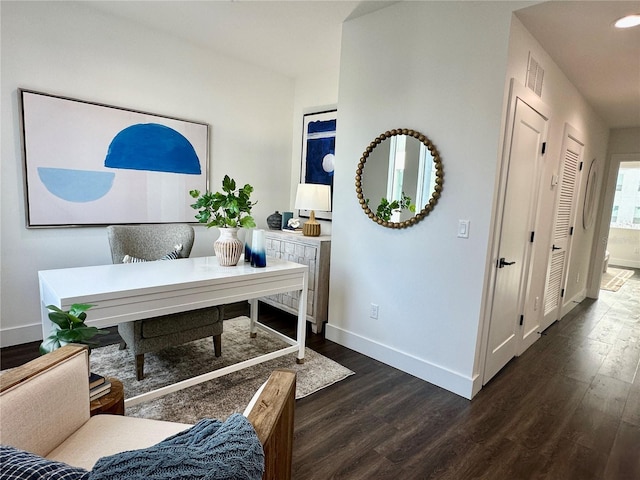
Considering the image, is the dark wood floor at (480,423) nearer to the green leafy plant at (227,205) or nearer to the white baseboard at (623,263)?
the green leafy plant at (227,205)

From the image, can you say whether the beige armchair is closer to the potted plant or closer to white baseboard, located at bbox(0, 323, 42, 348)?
the potted plant

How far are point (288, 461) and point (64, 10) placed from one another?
11.5ft

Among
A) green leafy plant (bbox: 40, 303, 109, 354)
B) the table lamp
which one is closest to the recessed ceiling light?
the table lamp

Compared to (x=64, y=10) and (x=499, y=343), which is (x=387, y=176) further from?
(x=64, y=10)

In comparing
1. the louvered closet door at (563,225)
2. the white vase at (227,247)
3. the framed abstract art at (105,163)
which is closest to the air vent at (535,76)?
the louvered closet door at (563,225)

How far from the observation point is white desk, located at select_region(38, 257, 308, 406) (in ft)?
5.42

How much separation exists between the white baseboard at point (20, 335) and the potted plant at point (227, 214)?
5.97 ft

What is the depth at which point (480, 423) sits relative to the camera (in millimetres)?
2080

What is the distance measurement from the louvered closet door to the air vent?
37.8 inches

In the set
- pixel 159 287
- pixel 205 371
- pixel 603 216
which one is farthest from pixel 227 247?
pixel 603 216

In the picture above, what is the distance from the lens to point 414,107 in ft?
8.19

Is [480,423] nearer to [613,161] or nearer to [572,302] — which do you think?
[572,302]

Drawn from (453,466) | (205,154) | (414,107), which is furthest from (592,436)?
(205,154)

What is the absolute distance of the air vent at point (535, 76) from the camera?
7.82ft
